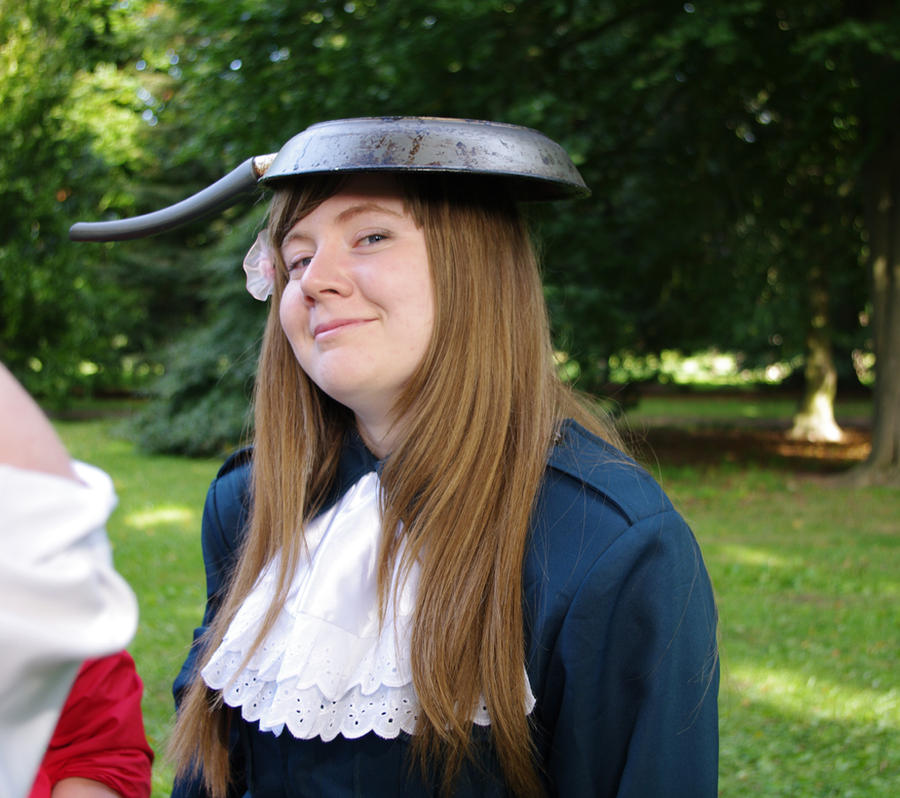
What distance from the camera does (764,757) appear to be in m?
3.90

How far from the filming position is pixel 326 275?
5.04 ft

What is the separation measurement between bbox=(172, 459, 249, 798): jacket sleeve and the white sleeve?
1.16 m

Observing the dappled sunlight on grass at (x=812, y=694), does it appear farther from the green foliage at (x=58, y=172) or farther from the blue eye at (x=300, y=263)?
the green foliage at (x=58, y=172)

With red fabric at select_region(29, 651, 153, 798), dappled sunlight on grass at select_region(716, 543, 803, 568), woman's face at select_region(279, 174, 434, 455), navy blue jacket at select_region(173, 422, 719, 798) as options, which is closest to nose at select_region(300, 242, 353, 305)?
woman's face at select_region(279, 174, 434, 455)

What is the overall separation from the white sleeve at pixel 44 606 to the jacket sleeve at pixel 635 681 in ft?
2.65

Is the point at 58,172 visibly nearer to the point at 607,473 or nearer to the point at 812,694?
the point at 812,694

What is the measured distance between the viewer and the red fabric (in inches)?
68.6

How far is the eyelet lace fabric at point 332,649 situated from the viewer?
146 cm

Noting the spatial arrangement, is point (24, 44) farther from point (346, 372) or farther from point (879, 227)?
point (346, 372)

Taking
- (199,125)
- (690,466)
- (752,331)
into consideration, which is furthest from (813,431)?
(199,125)

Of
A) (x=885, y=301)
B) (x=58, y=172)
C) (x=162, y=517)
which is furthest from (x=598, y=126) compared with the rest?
(x=58, y=172)

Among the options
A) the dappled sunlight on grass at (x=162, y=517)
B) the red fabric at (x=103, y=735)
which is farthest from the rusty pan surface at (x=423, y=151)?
the dappled sunlight on grass at (x=162, y=517)

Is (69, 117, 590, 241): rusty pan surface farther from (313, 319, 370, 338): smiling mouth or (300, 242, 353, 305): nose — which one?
(313, 319, 370, 338): smiling mouth

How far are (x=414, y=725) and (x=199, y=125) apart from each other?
32.6 feet
